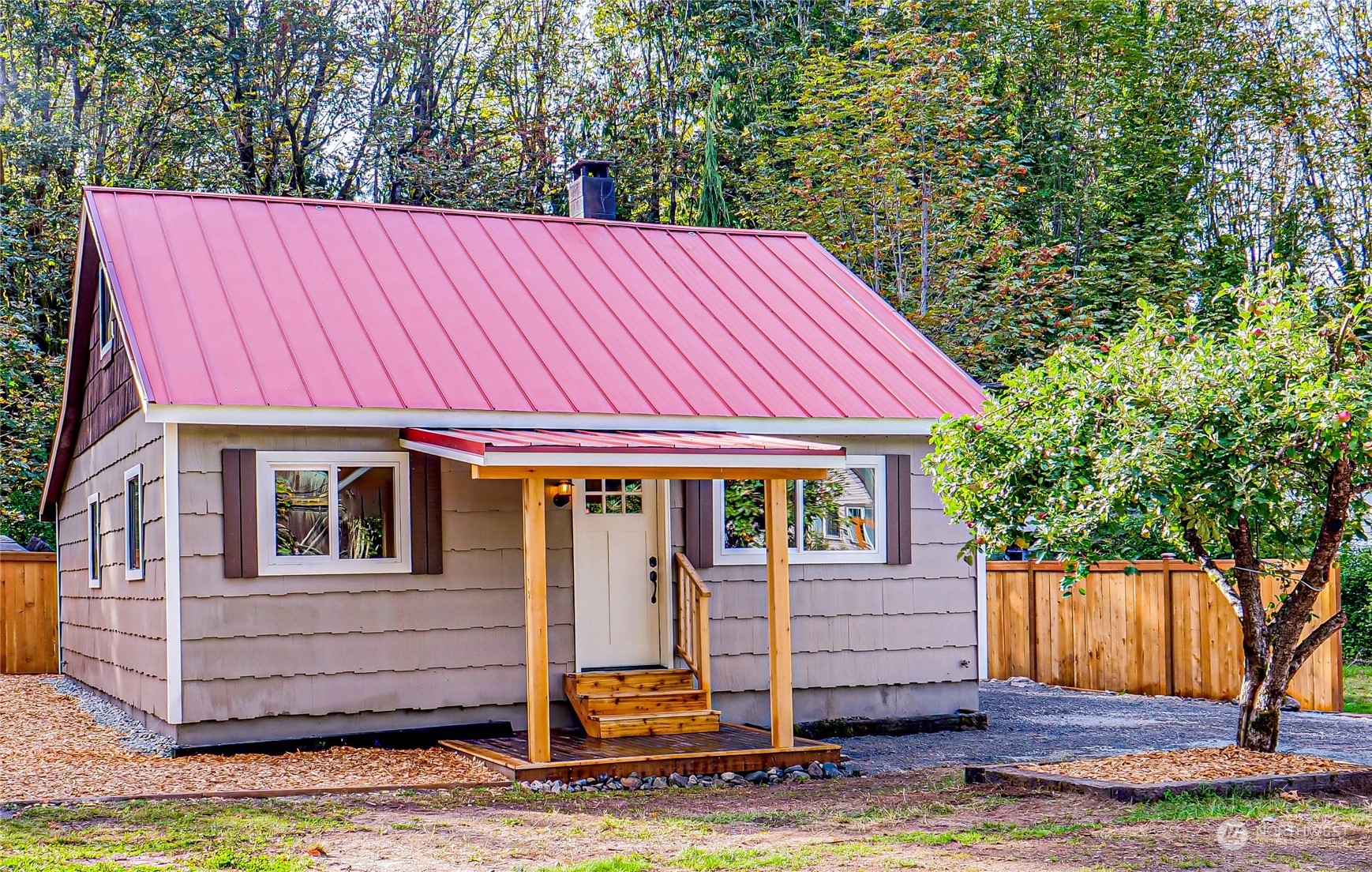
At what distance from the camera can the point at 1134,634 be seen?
13719mm

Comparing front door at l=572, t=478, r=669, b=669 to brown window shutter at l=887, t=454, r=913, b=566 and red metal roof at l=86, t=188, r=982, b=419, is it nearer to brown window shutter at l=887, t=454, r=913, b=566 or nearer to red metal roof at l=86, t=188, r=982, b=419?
red metal roof at l=86, t=188, r=982, b=419

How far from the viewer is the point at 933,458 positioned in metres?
8.83

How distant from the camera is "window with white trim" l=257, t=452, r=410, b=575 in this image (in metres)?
9.80

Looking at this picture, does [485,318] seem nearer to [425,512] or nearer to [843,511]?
[425,512]

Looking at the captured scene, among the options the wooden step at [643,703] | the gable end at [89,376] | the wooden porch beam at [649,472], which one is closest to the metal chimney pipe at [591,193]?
the gable end at [89,376]

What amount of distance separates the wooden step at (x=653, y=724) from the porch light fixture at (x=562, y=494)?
1.73 m

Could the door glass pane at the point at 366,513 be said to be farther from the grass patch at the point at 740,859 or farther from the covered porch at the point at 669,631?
the grass patch at the point at 740,859

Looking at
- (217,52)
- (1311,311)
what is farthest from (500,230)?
(217,52)

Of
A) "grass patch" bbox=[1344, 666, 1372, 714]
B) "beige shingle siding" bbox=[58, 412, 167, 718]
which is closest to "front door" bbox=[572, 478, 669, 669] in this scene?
"beige shingle siding" bbox=[58, 412, 167, 718]

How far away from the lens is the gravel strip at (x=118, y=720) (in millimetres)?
9727

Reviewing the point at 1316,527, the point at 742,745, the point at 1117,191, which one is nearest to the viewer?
the point at 1316,527

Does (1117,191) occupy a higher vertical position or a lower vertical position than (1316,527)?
higher

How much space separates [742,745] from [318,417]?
3.86 metres

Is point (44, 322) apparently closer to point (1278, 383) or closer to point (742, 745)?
point (742, 745)
